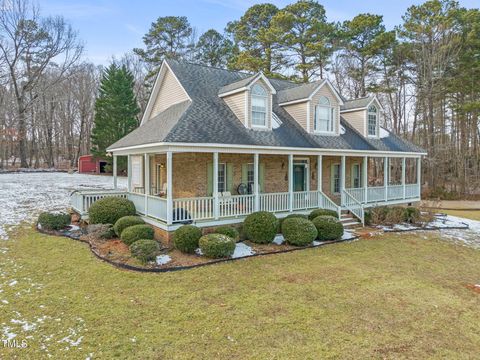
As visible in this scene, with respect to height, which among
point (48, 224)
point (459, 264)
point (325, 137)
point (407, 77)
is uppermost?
point (407, 77)

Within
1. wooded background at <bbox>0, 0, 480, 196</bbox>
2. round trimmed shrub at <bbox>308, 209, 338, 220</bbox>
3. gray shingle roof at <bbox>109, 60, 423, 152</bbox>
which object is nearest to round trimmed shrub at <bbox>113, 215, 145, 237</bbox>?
gray shingle roof at <bbox>109, 60, 423, 152</bbox>

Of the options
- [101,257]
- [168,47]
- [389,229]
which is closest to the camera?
[101,257]

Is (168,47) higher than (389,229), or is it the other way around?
(168,47)

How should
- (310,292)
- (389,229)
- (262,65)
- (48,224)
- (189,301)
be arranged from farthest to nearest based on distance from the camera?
1. (262,65)
2. (389,229)
3. (48,224)
4. (310,292)
5. (189,301)

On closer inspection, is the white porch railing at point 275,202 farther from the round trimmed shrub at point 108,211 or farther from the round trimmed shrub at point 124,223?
the round trimmed shrub at point 108,211

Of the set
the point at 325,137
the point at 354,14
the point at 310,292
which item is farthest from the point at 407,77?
the point at 310,292

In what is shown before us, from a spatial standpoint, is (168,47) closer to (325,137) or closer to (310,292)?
(325,137)

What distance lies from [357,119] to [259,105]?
24.7 ft

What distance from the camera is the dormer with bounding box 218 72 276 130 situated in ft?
45.1

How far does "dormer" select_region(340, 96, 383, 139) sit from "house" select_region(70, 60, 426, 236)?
6 cm

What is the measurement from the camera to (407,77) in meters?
32.5

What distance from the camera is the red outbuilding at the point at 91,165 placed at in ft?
120

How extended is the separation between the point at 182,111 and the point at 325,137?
24.5 feet

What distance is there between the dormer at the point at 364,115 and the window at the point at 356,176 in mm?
1964
